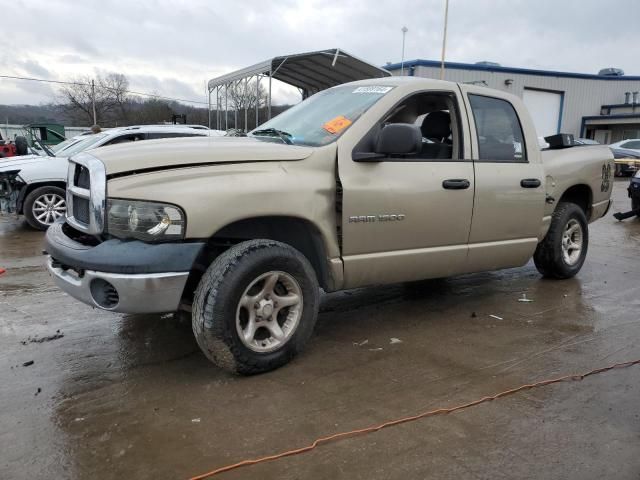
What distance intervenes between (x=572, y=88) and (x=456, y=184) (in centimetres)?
3206

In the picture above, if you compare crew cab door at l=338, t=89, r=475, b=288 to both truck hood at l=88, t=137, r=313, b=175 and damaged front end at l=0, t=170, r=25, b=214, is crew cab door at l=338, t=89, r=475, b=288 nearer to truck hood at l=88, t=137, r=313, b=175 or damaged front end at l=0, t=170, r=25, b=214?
truck hood at l=88, t=137, r=313, b=175

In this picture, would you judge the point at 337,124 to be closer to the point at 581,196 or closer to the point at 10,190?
the point at 581,196

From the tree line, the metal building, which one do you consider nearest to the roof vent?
the metal building

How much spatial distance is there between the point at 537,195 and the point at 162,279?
3.37 meters

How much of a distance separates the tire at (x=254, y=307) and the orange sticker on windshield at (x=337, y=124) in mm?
973

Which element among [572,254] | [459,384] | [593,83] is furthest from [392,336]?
[593,83]

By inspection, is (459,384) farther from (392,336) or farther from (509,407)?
(392,336)

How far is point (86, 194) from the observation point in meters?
3.26

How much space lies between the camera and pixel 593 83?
33.1m

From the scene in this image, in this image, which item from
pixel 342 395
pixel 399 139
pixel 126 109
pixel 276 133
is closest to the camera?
pixel 342 395

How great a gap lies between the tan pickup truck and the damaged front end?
5670mm

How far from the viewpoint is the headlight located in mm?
2957

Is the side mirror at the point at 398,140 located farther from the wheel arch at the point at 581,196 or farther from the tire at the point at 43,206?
the tire at the point at 43,206

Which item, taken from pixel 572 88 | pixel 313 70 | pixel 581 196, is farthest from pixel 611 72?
pixel 581 196
